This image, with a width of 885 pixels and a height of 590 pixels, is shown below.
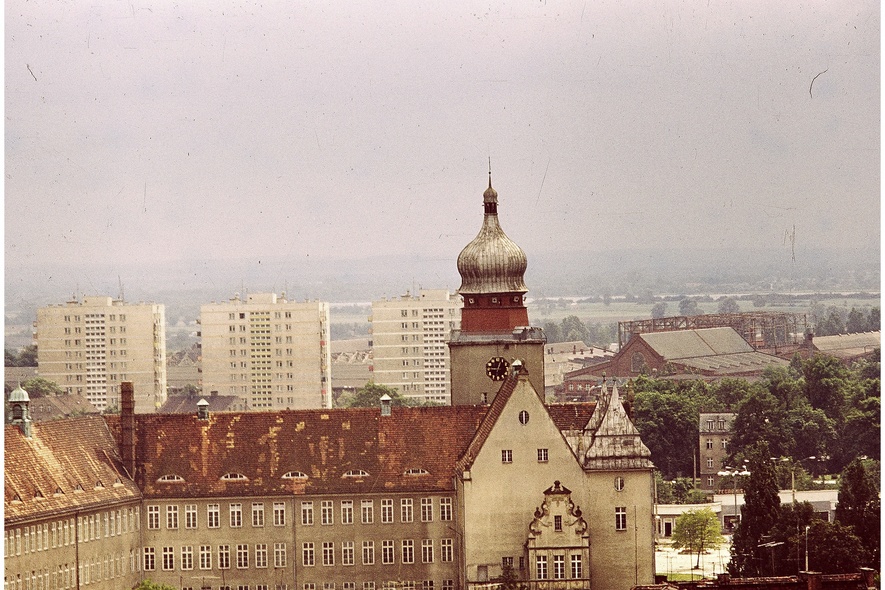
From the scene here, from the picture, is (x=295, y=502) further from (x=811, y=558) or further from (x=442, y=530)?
(x=811, y=558)

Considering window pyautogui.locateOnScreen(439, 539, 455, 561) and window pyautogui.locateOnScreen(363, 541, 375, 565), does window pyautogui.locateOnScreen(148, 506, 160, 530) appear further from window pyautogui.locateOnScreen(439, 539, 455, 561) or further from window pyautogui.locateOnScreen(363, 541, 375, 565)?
window pyautogui.locateOnScreen(439, 539, 455, 561)

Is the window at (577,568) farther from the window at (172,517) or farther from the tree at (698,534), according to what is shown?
the tree at (698,534)

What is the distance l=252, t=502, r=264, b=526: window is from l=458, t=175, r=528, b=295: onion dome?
17.6 m

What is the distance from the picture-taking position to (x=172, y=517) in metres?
94.2

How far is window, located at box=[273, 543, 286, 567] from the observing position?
94.2 m

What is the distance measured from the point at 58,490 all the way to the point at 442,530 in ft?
56.6

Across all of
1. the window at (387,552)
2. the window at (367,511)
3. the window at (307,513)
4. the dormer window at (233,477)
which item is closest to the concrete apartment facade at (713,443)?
the window at (387,552)

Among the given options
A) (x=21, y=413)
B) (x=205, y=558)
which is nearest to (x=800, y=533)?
(x=205, y=558)

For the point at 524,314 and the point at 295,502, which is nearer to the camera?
the point at 295,502

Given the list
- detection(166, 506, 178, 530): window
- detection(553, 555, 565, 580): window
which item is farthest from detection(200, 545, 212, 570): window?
detection(553, 555, 565, 580): window

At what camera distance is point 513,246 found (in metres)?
108

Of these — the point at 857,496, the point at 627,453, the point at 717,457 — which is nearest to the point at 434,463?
the point at 627,453

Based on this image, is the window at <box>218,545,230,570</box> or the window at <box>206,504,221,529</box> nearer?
the window at <box>218,545,230,570</box>

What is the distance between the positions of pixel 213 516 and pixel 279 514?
2915mm
